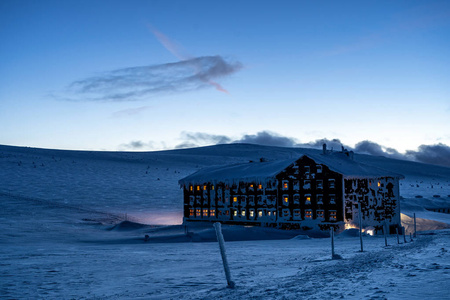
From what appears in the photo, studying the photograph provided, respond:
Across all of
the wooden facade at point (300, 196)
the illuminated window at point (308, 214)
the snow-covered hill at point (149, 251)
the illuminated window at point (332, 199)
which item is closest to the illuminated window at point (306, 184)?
the wooden facade at point (300, 196)

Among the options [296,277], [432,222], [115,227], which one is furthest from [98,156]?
[296,277]

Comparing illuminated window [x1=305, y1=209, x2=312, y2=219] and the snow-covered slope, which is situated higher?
the snow-covered slope

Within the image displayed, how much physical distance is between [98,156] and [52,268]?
105 meters

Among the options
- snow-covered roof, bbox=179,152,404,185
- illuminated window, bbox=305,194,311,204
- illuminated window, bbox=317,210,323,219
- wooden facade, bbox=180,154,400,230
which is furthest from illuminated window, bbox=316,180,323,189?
illuminated window, bbox=317,210,323,219

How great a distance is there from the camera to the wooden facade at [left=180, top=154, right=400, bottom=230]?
4534 cm

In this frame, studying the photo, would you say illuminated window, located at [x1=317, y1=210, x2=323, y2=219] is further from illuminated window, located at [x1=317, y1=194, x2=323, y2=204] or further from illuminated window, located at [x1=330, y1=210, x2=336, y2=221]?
illuminated window, located at [x1=330, y1=210, x2=336, y2=221]

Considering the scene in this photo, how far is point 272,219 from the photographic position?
48.5 m

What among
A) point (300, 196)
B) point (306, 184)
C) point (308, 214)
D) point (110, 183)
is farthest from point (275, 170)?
point (110, 183)

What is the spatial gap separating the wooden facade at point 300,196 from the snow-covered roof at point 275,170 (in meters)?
0.12

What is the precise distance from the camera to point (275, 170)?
49.1 m

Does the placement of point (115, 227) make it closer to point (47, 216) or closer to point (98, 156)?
point (47, 216)

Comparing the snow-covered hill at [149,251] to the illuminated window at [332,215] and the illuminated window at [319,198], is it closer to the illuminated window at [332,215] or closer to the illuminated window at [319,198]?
the illuminated window at [332,215]

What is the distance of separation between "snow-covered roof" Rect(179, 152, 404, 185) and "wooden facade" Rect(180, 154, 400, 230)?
0.40 feet

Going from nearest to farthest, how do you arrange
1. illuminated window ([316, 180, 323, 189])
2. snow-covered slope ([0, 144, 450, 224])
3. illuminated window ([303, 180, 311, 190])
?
illuminated window ([316, 180, 323, 189]) < illuminated window ([303, 180, 311, 190]) < snow-covered slope ([0, 144, 450, 224])
